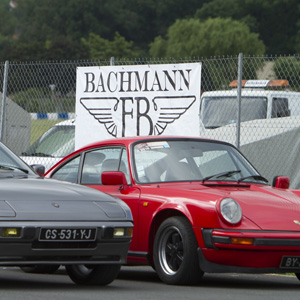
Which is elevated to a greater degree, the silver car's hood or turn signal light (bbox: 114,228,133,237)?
the silver car's hood

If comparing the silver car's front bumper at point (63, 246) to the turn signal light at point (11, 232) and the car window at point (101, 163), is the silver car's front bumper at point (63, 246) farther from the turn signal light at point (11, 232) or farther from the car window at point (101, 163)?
the car window at point (101, 163)

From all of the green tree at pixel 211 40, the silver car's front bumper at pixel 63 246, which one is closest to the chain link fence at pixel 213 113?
the silver car's front bumper at pixel 63 246

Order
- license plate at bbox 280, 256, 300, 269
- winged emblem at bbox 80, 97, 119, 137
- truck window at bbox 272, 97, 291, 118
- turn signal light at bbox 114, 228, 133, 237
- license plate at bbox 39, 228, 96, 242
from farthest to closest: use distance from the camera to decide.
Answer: truck window at bbox 272, 97, 291, 118
winged emblem at bbox 80, 97, 119, 137
license plate at bbox 280, 256, 300, 269
turn signal light at bbox 114, 228, 133, 237
license plate at bbox 39, 228, 96, 242

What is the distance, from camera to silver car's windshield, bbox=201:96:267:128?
1712cm

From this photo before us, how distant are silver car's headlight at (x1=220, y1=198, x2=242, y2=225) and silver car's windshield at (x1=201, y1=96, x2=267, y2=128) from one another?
8.68m

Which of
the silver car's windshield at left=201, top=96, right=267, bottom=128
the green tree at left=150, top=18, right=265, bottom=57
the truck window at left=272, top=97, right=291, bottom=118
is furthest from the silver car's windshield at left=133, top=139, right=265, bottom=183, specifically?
the green tree at left=150, top=18, right=265, bottom=57

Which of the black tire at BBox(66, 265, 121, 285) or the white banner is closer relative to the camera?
the black tire at BBox(66, 265, 121, 285)

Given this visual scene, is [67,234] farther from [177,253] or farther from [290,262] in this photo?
[290,262]

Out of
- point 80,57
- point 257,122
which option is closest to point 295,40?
point 80,57

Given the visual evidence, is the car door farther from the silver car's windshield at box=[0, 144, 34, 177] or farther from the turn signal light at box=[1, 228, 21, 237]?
the turn signal light at box=[1, 228, 21, 237]

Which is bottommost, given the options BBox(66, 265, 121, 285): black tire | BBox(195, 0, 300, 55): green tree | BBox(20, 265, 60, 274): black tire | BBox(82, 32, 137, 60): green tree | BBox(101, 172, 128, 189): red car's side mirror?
BBox(20, 265, 60, 274): black tire

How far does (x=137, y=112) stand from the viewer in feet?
43.9

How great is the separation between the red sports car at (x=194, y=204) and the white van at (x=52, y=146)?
5353 millimetres

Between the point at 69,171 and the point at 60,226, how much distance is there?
Result: 256 centimetres
